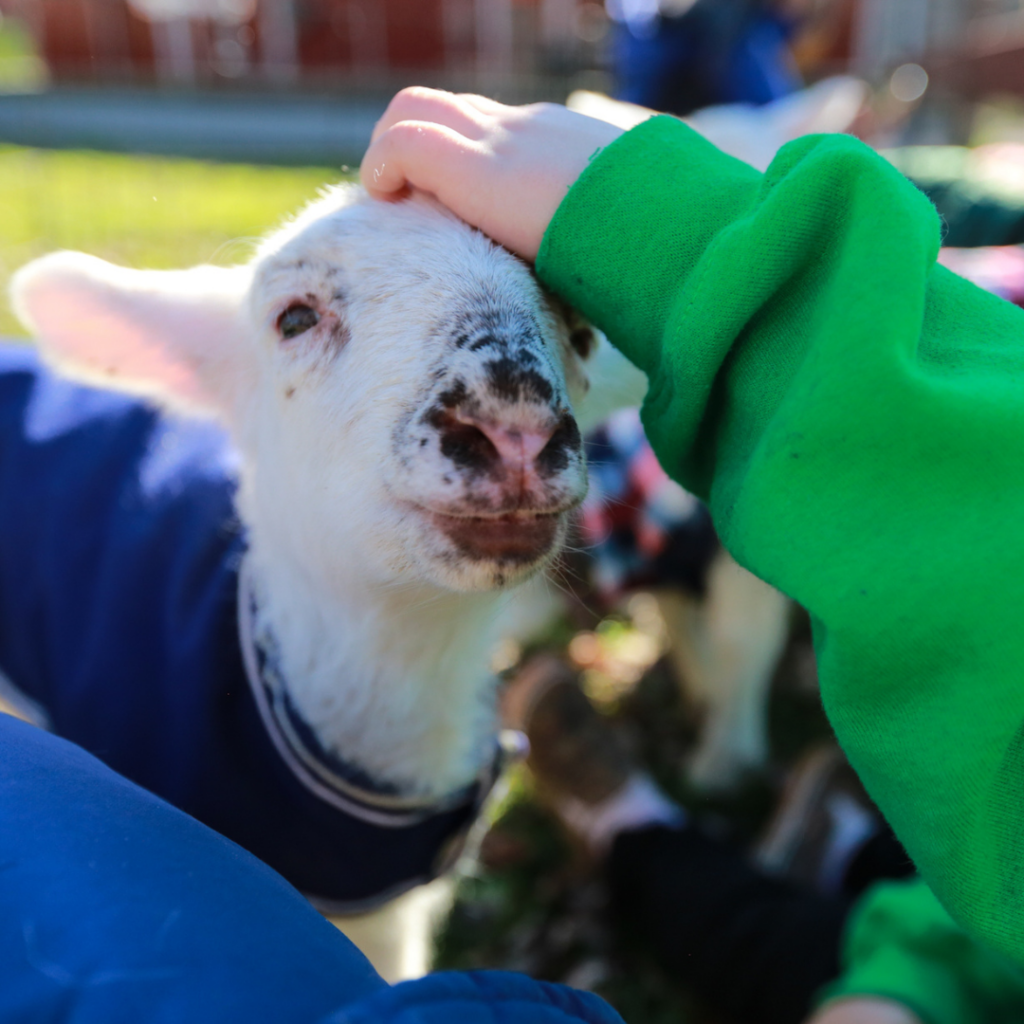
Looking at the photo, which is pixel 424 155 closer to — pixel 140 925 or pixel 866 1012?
pixel 140 925

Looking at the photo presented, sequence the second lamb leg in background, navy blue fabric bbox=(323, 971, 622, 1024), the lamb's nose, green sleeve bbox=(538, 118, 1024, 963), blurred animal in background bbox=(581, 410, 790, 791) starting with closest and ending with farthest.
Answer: navy blue fabric bbox=(323, 971, 622, 1024) → green sleeve bbox=(538, 118, 1024, 963) → the lamb's nose → blurred animal in background bbox=(581, 410, 790, 791) → the second lamb leg in background

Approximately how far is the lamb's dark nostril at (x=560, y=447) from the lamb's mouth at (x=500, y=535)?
73 mm

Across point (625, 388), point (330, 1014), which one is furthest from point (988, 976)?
point (330, 1014)

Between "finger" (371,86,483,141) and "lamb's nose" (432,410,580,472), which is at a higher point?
"finger" (371,86,483,141)

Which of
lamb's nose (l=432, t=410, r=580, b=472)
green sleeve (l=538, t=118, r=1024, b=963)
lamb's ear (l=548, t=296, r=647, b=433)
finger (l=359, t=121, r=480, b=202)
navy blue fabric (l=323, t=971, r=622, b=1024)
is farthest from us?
lamb's ear (l=548, t=296, r=647, b=433)

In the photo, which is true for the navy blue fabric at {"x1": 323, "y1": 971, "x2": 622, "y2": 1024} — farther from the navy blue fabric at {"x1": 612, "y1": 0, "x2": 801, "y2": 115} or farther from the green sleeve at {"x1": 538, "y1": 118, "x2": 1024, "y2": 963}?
the navy blue fabric at {"x1": 612, "y1": 0, "x2": 801, "y2": 115}

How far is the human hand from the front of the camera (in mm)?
1565

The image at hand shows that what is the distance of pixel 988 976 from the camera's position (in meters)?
1.60

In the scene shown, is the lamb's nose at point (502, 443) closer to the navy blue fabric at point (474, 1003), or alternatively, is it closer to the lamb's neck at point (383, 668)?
the lamb's neck at point (383, 668)

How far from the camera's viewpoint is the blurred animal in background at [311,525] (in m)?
1.30

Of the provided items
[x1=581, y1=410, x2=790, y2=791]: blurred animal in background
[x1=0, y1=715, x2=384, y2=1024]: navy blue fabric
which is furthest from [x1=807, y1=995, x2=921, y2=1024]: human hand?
[x1=581, y1=410, x2=790, y2=791]: blurred animal in background

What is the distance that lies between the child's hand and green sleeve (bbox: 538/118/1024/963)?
8.8 inches

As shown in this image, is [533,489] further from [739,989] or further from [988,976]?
[739,989]

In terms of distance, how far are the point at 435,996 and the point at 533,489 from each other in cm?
66
